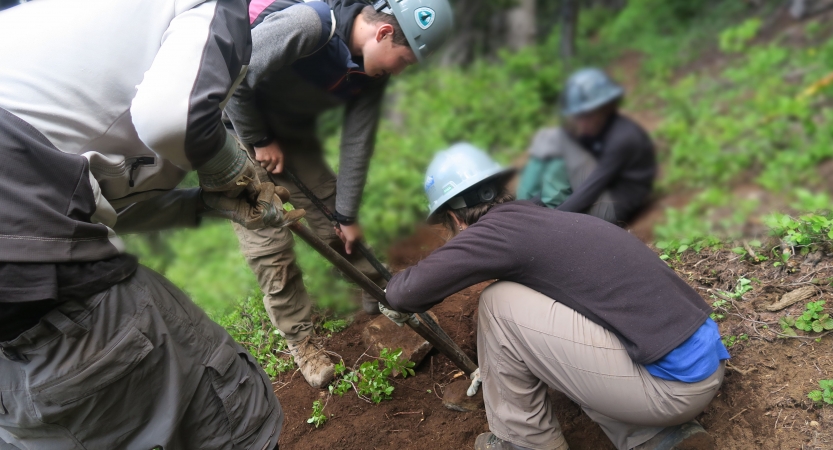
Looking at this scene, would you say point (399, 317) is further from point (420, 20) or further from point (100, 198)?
point (100, 198)

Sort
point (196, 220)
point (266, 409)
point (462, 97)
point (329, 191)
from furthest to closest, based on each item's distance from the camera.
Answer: point (462, 97) → point (329, 191) → point (196, 220) → point (266, 409)

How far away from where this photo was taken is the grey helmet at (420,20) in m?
2.50

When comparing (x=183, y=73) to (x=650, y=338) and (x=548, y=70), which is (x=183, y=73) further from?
(x=548, y=70)

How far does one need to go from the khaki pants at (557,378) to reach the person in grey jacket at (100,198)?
1.04 meters

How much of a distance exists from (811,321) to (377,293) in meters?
1.93

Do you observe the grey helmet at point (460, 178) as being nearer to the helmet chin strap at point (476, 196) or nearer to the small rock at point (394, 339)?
the helmet chin strap at point (476, 196)

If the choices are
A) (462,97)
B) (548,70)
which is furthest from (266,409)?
(548,70)

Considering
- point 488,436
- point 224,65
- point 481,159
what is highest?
point 224,65

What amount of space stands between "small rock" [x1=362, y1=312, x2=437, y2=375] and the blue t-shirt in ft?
4.59

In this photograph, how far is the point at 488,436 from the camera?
8.50 feet

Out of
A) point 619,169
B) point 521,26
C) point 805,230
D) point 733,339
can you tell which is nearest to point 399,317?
point 733,339

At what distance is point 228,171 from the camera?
75.8 inches

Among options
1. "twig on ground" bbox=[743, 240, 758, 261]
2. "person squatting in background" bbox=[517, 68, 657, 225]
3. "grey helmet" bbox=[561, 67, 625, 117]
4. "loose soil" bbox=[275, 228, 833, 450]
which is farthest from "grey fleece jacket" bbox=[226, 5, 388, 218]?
"twig on ground" bbox=[743, 240, 758, 261]

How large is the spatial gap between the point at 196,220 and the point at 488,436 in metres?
1.55
